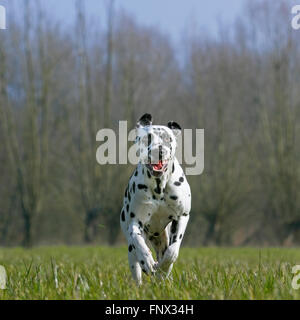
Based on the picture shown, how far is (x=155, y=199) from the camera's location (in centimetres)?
412

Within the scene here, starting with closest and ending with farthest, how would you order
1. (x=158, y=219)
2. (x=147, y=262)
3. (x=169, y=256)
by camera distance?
(x=147, y=262)
(x=169, y=256)
(x=158, y=219)

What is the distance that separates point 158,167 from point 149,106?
1611 centimetres

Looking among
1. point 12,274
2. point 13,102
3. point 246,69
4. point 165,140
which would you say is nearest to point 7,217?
point 13,102

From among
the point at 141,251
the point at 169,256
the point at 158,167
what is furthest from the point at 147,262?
the point at 158,167

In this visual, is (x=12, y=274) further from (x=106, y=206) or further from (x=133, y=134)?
(x=106, y=206)

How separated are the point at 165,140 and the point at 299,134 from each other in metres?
17.5

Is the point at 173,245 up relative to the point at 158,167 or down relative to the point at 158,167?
down

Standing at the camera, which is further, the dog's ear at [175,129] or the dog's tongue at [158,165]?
the dog's ear at [175,129]

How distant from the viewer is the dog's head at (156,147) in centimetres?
393

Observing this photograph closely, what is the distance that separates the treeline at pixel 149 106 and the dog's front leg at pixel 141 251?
1394 centimetres

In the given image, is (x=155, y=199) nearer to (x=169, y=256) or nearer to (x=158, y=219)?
(x=158, y=219)

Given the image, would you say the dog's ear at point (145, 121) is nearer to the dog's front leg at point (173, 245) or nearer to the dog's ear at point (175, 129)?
the dog's ear at point (175, 129)

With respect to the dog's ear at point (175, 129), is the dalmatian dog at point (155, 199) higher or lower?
lower

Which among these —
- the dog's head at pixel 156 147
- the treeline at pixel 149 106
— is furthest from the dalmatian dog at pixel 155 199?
the treeline at pixel 149 106
